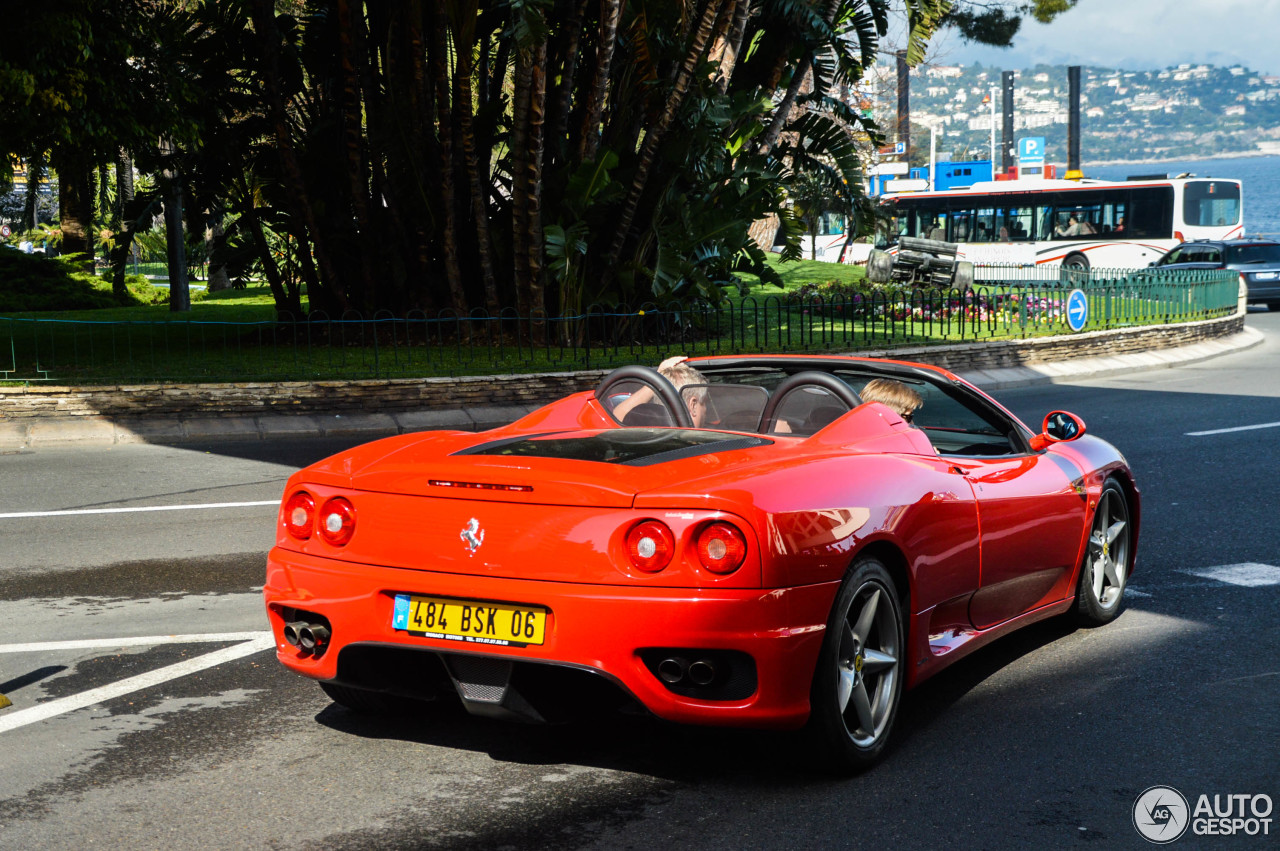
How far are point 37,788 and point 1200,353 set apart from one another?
73.3 ft

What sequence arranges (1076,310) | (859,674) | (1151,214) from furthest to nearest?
(1151,214) < (1076,310) < (859,674)

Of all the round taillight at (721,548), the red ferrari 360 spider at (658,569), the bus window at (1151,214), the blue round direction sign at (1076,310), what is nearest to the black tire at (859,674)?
the red ferrari 360 spider at (658,569)

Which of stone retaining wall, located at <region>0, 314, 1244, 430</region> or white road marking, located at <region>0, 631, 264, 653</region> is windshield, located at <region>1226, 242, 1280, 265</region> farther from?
white road marking, located at <region>0, 631, 264, 653</region>

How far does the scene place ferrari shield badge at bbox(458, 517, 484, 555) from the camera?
12.7 ft

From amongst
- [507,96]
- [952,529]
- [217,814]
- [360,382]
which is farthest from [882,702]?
[507,96]

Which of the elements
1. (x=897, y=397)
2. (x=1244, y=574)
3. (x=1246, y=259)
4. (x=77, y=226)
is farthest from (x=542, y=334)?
(x=1246, y=259)

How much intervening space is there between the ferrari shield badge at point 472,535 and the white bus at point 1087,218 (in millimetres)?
34628

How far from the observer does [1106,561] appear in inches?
235

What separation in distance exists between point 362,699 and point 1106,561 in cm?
338

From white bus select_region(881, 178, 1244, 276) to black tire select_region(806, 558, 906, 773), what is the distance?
34064 mm

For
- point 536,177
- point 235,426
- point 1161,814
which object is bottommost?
point 1161,814

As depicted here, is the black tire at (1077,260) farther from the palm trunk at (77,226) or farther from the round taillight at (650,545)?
the round taillight at (650,545)

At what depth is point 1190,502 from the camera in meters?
8.87

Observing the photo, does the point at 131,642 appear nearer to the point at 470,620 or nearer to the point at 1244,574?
the point at 470,620
